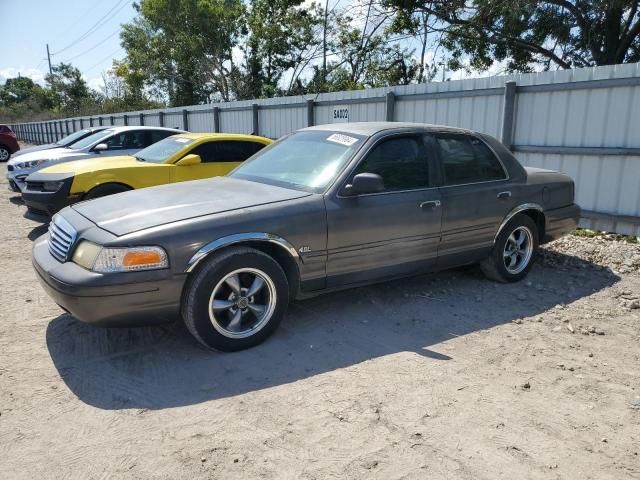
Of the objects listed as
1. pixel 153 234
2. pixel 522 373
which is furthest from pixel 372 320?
pixel 153 234

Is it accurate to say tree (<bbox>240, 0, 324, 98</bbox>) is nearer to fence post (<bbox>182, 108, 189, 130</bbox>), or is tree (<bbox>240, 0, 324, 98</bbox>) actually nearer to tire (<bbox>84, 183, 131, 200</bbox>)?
fence post (<bbox>182, 108, 189, 130</bbox>)

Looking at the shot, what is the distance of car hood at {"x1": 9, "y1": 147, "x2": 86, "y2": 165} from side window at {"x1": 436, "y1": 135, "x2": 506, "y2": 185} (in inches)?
291

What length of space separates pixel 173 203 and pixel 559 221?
164 inches

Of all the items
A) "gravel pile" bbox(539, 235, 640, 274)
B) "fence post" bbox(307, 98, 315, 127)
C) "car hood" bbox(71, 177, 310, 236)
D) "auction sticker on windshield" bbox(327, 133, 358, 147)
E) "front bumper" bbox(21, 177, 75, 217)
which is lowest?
"gravel pile" bbox(539, 235, 640, 274)

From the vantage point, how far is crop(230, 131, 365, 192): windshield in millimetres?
4301

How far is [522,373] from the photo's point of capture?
359cm

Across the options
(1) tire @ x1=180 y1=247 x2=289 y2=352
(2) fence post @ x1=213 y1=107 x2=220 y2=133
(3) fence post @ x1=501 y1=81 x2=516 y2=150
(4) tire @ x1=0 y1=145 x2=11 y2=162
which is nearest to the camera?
(1) tire @ x1=180 y1=247 x2=289 y2=352

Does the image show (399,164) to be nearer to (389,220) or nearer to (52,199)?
(389,220)

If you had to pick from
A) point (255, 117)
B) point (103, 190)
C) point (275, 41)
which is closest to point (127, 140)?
point (103, 190)

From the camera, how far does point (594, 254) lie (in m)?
6.57

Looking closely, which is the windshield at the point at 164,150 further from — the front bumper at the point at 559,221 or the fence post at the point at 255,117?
the fence post at the point at 255,117

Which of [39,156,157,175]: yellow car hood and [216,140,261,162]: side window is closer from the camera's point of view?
[39,156,157,175]: yellow car hood

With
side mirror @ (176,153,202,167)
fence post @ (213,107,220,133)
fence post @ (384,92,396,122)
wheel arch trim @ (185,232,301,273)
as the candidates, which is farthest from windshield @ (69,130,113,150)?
wheel arch trim @ (185,232,301,273)

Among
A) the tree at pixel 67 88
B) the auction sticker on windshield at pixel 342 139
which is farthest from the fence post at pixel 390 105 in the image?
the tree at pixel 67 88
